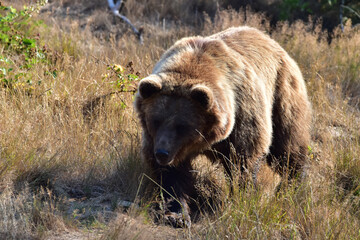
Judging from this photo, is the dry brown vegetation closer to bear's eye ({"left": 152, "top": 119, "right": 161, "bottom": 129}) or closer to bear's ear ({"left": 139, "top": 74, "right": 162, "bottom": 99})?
bear's eye ({"left": 152, "top": 119, "right": 161, "bottom": 129})

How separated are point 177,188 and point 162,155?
652 mm

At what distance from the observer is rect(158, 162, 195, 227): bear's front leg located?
4.66 m

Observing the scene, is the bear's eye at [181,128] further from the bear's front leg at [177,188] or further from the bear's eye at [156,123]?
the bear's front leg at [177,188]

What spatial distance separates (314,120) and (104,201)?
11.7 feet

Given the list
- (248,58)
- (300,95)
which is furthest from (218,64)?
(300,95)

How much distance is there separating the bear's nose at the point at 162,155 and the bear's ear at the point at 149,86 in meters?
0.56

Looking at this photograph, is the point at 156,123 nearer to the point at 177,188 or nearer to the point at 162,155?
the point at 162,155

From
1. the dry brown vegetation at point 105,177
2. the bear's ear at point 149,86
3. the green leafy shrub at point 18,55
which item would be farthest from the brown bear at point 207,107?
the green leafy shrub at point 18,55

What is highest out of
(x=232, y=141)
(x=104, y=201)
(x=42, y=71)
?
(x=42, y=71)

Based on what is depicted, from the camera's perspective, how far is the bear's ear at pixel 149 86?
4.27 meters

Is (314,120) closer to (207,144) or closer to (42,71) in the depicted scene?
(207,144)

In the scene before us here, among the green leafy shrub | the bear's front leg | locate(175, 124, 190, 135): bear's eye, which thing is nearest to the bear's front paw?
the bear's front leg

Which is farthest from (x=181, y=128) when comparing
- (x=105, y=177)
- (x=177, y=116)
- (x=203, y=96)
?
(x=105, y=177)

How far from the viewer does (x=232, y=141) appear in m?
4.68
